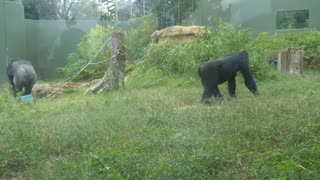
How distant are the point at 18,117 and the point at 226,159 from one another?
266 cm

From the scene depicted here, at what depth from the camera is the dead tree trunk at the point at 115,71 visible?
38.3 ft

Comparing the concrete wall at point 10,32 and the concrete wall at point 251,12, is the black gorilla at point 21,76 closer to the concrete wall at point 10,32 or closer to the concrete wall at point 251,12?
the concrete wall at point 10,32

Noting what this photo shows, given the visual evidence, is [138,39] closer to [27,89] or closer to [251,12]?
[251,12]

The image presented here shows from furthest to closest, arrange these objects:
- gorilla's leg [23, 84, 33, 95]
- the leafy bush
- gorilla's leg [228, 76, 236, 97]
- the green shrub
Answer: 1. the green shrub
2. the leafy bush
3. gorilla's leg [23, 84, 33, 95]
4. gorilla's leg [228, 76, 236, 97]

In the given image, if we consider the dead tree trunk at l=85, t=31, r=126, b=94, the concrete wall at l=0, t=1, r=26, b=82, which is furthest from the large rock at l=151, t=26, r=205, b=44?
the concrete wall at l=0, t=1, r=26, b=82

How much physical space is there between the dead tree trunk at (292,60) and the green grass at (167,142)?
19.2 feet

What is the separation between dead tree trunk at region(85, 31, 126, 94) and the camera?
38.3 feet

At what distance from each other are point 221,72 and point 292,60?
5.41 m

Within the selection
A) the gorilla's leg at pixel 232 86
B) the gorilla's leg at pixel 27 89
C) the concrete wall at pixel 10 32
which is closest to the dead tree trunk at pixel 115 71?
the gorilla's leg at pixel 27 89

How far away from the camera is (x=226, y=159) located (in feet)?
13.3

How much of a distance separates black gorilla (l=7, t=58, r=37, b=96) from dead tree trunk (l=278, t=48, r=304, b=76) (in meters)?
6.93

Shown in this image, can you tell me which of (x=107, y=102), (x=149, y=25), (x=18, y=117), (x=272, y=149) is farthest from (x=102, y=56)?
(x=272, y=149)

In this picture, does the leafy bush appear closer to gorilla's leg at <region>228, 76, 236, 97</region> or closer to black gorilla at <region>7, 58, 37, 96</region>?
black gorilla at <region>7, 58, 37, 96</region>

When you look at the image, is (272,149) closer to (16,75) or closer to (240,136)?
(240,136)
